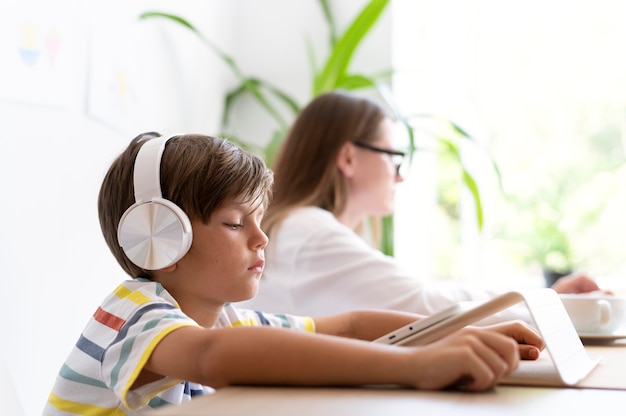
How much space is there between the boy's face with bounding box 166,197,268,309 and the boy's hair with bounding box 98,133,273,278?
2cm

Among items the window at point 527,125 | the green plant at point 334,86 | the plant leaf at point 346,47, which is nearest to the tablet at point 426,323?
the green plant at point 334,86

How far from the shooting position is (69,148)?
5.47 ft

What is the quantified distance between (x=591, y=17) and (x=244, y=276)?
265 centimetres

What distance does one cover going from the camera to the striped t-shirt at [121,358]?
2.58 feet

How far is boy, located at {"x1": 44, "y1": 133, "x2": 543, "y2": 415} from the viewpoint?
2.27ft

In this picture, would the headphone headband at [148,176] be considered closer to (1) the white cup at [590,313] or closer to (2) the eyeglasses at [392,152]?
(1) the white cup at [590,313]

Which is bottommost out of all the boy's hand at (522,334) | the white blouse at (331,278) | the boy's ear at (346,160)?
the white blouse at (331,278)

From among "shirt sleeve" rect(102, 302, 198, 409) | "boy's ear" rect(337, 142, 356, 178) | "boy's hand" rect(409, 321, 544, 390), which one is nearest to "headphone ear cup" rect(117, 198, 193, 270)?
"shirt sleeve" rect(102, 302, 198, 409)

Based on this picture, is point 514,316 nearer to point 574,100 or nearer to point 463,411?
point 463,411

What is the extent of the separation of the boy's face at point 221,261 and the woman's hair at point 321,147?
936 mm

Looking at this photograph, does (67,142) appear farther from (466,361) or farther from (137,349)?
(466,361)

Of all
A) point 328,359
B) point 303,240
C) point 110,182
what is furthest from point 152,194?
point 303,240

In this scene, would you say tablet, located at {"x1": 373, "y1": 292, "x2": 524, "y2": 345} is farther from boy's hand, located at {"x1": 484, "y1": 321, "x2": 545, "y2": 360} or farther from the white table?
boy's hand, located at {"x1": 484, "y1": 321, "x2": 545, "y2": 360}

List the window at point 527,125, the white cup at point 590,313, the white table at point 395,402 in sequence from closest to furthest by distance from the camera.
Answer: the white table at point 395,402
the white cup at point 590,313
the window at point 527,125
